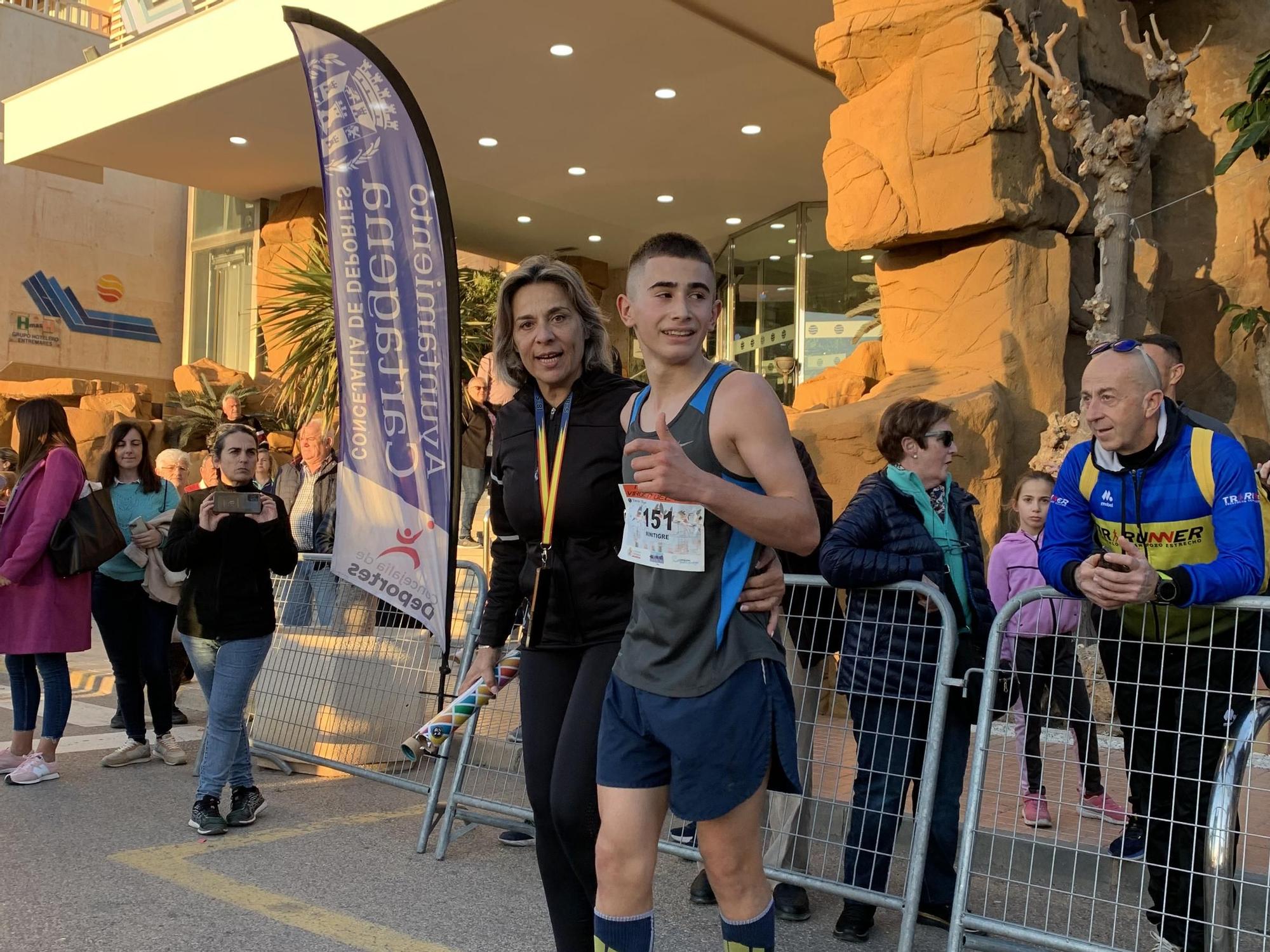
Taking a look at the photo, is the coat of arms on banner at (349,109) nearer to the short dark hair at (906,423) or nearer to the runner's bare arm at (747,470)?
the short dark hair at (906,423)

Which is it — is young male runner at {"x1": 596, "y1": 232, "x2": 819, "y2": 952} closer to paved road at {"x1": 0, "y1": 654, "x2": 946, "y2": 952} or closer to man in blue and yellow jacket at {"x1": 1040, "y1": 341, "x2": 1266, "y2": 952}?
man in blue and yellow jacket at {"x1": 1040, "y1": 341, "x2": 1266, "y2": 952}

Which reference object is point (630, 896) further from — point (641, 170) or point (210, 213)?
point (210, 213)

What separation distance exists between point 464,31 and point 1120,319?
7.89m

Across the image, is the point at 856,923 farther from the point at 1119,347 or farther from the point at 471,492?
the point at 471,492

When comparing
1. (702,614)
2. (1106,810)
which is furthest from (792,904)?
(702,614)

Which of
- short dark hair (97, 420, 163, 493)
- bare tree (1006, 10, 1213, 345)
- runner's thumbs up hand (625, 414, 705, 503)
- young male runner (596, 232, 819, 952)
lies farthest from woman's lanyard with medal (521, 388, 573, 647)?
bare tree (1006, 10, 1213, 345)

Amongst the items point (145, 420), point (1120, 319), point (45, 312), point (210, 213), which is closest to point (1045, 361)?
point (1120, 319)

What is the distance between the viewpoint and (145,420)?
22219 millimetres

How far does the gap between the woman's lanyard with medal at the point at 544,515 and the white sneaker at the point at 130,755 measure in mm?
4590

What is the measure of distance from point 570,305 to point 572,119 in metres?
13.8

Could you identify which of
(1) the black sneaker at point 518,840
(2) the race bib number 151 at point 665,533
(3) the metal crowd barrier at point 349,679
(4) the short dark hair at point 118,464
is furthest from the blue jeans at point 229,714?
(2) the race bib number 151 at point 665,533

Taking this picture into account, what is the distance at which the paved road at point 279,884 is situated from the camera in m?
4.01

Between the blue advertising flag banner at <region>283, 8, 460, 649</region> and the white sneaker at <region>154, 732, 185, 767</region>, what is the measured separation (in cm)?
243

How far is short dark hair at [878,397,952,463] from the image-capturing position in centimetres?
441
